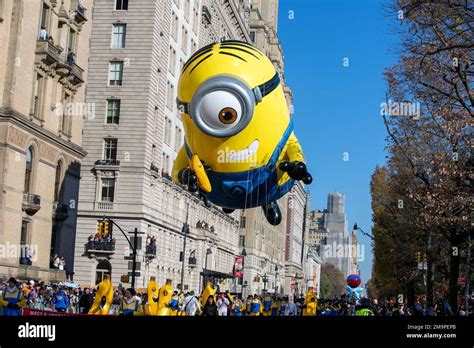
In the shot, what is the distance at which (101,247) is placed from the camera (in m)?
58.4

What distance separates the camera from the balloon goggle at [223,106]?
1938 cm

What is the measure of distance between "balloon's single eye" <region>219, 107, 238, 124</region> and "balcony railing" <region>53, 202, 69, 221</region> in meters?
29.5

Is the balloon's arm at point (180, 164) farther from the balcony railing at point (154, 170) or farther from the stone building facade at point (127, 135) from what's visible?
the balcony railing at point (154, 170)

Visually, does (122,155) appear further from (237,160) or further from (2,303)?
(237,160)

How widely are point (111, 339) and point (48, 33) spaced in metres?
32.7

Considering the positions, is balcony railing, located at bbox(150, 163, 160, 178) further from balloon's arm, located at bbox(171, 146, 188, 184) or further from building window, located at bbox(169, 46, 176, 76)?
balloon's arm, located at bbox(171, 146, 188, 184)

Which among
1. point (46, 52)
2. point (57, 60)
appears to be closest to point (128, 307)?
point (46, 52)

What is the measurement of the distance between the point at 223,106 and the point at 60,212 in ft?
98.2

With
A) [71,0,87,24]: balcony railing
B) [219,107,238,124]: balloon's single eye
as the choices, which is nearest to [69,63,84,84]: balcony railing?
[71,0,87,24]: balcony railing

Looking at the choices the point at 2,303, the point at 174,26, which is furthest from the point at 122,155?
the point at 2,303

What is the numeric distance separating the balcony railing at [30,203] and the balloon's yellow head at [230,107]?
23.7 m

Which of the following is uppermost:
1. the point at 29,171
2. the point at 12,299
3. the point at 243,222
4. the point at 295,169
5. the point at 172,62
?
the point at 172,62

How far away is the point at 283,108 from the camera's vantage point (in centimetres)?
2097

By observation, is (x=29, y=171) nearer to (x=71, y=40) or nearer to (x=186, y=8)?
(x=71, y=40)
